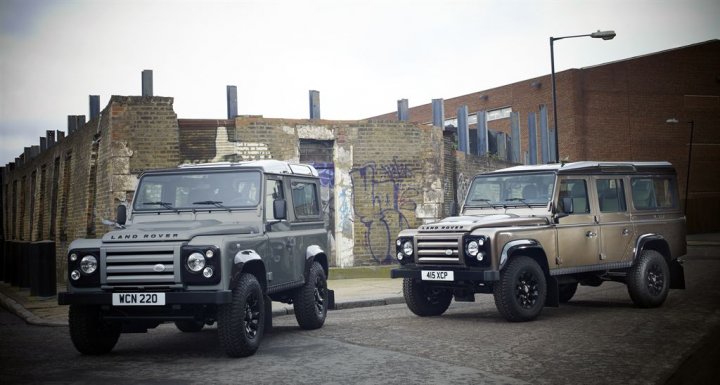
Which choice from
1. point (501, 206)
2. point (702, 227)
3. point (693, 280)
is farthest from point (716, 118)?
point (501, 206)

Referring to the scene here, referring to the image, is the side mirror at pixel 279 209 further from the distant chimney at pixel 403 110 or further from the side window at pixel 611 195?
the distant chimney at pixel 403 110

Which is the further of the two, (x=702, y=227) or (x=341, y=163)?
(x=702, y=227)

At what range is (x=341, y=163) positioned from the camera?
19625 millimetres

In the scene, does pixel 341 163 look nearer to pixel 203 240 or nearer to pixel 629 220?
pixel 629 220

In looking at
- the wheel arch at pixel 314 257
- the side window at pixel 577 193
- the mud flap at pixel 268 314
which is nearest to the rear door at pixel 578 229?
the side window at pixel 577 193

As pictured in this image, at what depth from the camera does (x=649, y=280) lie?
11.9 meters

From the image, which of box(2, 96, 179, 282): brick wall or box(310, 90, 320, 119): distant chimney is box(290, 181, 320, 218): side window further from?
box(310, 90, 320, 119): distant chimney

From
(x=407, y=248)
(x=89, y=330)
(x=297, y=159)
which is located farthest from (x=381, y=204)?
(x=89, y=330)

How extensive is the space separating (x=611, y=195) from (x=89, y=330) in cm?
774

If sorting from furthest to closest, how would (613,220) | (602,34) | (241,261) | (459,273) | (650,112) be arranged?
(650,112)
(602,34)
(613,220)
(459,273)
(241,261)

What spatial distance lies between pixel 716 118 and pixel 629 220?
137 feet

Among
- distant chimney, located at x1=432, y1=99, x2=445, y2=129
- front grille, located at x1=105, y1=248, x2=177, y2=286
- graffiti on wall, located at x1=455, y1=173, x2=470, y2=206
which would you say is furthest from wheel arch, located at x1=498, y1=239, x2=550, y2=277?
distant chimney, located at x1=432, y1=99, x2=445, y2=129

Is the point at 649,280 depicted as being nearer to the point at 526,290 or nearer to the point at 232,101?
the point at 526,290

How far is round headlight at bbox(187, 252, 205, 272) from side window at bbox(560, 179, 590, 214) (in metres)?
5.68
